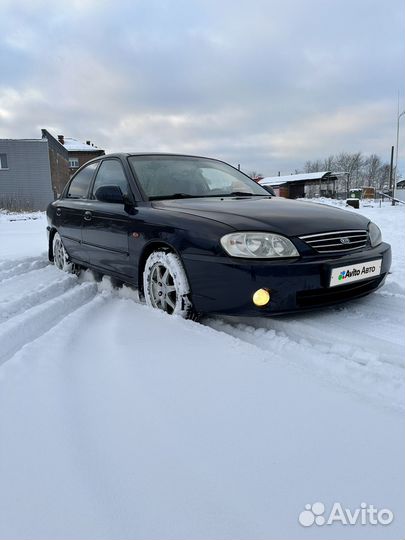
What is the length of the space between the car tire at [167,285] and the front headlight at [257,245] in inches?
17.9

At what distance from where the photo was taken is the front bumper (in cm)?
249

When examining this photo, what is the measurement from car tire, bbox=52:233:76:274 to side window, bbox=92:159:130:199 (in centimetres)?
106

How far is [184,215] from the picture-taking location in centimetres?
291

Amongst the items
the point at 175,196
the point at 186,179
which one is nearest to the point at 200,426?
the point at 175,196

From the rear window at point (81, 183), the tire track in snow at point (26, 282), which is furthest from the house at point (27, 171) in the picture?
the tire track in snow at point (26, 282)

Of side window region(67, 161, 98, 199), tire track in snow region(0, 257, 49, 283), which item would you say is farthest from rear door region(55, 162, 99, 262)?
tire track in snow region(0, 257, 49, 283)

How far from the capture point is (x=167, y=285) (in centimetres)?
302

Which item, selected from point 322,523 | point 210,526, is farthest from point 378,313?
point 210,526

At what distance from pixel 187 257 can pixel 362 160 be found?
88409 millimetres

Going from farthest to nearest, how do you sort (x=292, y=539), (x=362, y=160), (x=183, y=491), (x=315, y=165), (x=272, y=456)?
(x=315, y=165) < (x=362, y=160) < (x=272, y=456) < (x=183, y=491) < (x=292, y=539)

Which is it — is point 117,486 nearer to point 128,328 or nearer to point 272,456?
point 272,456

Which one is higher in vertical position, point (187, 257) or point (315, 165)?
point (315, 165)

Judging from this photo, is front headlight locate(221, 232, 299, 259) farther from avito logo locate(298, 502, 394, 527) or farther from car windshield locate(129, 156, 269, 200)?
avito logo locate(298, 502, 394, 527)

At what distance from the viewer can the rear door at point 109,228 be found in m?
3.51
